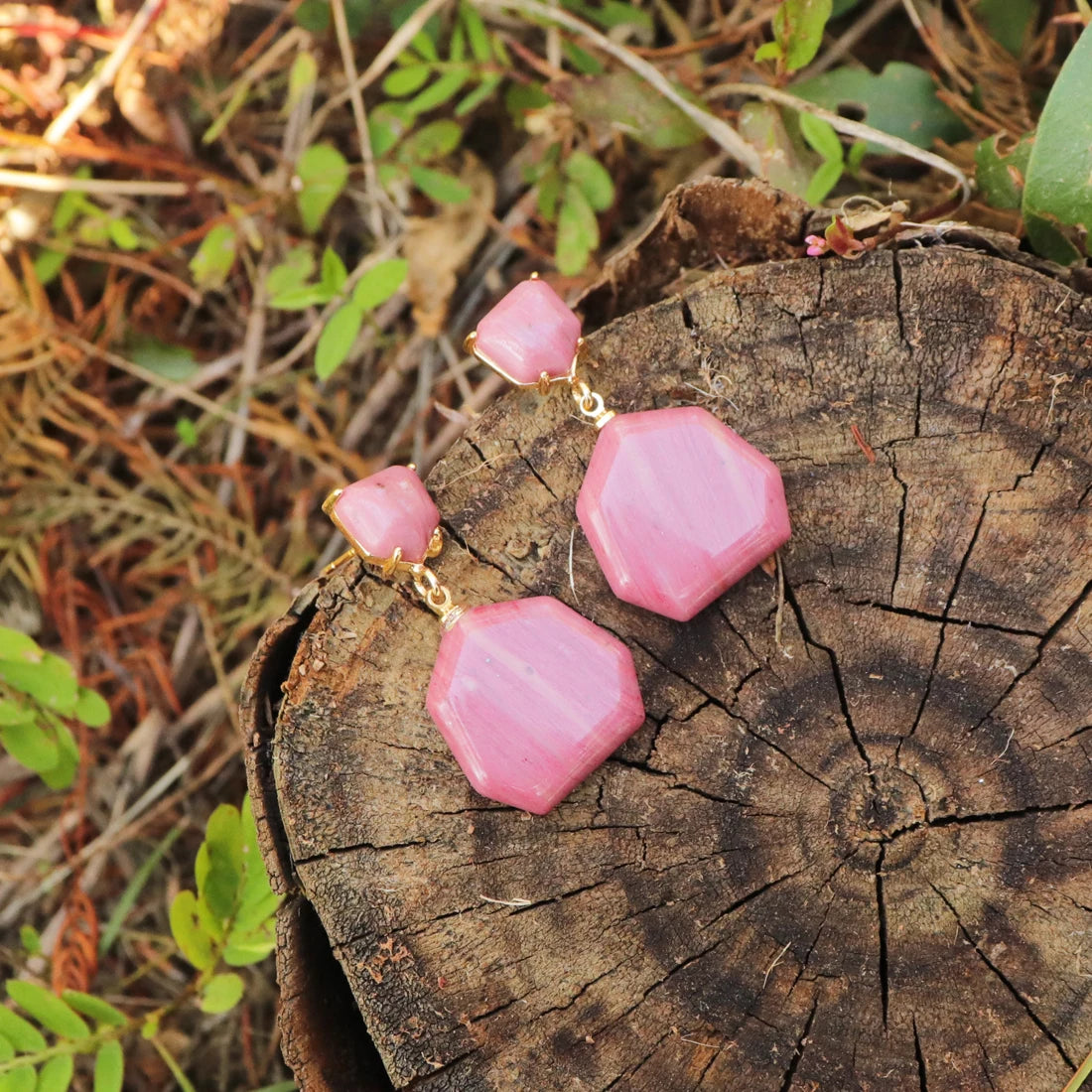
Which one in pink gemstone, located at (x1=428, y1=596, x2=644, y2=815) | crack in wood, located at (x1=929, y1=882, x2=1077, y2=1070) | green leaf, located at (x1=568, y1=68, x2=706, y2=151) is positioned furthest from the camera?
green leaf, located at (x1=568, y1=68, x2=706, y2=151)

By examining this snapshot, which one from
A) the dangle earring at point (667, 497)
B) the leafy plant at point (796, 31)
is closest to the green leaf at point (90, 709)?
the dangle earring at point (667, 497)

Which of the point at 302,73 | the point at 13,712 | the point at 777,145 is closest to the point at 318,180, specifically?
the point at 302,73

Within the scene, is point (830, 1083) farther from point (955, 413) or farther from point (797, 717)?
point (955, 413)

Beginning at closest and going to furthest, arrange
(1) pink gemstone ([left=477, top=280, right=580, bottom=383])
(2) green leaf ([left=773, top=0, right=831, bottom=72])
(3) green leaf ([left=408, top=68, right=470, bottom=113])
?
1. (1) pink gemstone ([left=477, top=280, right=580, bottom=383])
2. (2) green leaf ([left=773, top=0, right=831, bottom=72])
3. (3) green leaf ([left=408, top=68, right=470, bottom=113])

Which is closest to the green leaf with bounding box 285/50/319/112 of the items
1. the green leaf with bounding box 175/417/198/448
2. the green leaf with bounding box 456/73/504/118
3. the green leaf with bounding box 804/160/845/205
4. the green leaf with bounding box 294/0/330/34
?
the green leaf with bounding box 294/0/330/34

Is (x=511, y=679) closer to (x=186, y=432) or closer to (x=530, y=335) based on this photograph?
(x=530, y=335)

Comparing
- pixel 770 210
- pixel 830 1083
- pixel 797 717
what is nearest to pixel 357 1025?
pixel 830 1083

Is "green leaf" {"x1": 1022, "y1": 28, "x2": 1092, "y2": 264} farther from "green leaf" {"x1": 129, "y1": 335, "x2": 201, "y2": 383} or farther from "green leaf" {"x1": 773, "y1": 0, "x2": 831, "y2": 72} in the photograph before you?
"green leaf" {"x1": 129, "y1": 335, "x2": 201, "y2": 383}
